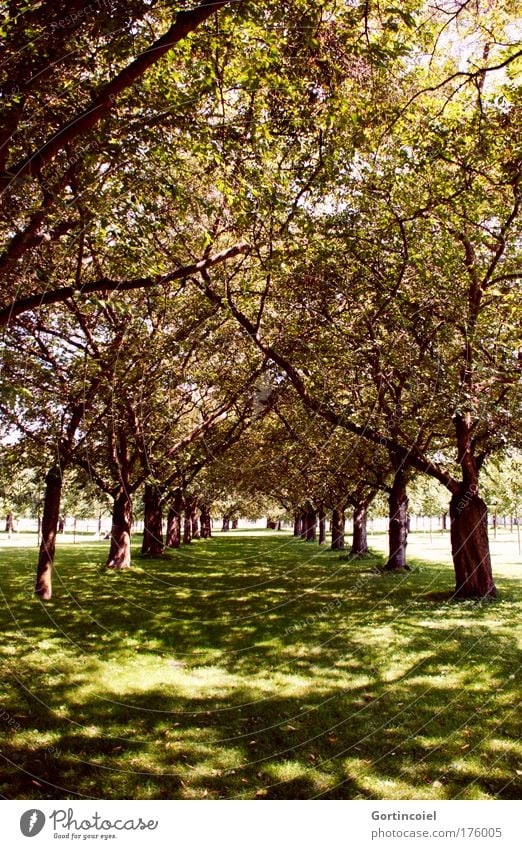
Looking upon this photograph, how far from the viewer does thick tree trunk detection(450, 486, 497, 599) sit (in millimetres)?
15891

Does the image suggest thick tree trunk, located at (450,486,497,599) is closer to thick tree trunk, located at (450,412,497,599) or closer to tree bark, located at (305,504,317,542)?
thick tree trunk, located at (450,412,497,599)

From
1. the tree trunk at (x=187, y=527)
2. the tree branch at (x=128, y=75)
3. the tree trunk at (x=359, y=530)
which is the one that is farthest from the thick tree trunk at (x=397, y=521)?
the tree trunk at (x=187, y=527)

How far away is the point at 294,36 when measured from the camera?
7.53 meters

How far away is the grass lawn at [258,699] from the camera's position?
18.7ft

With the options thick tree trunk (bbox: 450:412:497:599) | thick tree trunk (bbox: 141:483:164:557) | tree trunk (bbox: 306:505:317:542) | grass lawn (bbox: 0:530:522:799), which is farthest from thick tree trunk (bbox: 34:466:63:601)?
tree trunk (bbox: 306:505:317:542)

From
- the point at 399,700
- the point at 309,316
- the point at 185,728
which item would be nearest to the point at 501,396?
the point at 309,316

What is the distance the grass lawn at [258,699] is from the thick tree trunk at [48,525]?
0.48 metres

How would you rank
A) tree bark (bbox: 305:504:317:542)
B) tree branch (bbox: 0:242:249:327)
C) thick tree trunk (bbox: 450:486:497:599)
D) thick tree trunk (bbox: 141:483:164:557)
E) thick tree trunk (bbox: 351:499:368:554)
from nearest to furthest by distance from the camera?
tree branch (bbox: 0:242:249:327) < thick tree trunk (bbox: 450:486:497:599) < thick tree trunk (bbox: 141:483:164:557) < thick tree trunk (bbox: 351:499:368:554) < tree bark (bbox: 305:504:317:542)

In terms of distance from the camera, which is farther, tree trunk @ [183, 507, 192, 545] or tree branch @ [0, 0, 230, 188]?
tree trunk @ [183, 507, 192, 545]

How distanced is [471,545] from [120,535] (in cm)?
1327

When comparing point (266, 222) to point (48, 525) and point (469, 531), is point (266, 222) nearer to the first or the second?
point (48, 525)

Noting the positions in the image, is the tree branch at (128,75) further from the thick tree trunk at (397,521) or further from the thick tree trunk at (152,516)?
the thick tree trunk at (152,516)

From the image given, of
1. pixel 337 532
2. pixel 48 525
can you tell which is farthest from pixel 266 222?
pixel 337 532

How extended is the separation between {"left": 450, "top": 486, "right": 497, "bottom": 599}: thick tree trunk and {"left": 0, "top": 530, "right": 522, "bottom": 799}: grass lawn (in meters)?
0.76
